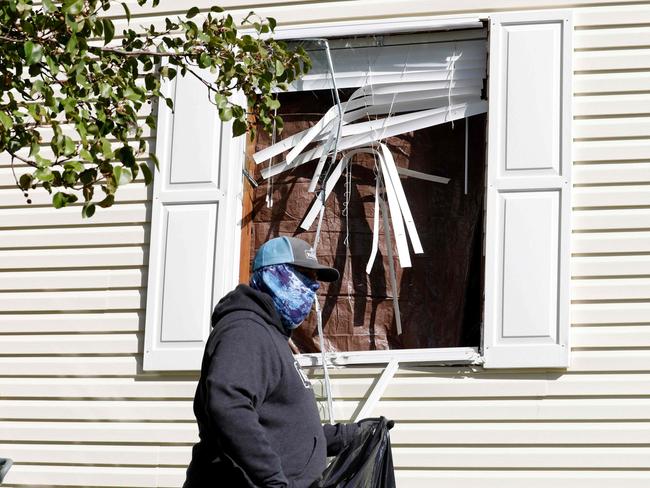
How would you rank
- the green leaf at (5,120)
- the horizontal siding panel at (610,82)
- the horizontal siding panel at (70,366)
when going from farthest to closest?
the horizontal siding panel at (70,366), the horizontal siding panel at (610,82), the green leaf at (5,120)

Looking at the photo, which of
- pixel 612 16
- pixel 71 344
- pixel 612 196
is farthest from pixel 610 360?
pixel 71 344

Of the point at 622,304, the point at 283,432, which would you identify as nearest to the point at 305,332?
the point at 622,304

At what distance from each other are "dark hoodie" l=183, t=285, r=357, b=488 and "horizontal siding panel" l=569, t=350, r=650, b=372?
1.94 m

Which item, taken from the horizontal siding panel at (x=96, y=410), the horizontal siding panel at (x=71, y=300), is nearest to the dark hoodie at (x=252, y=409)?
the horizontal siding panel at (x=96, y=410)

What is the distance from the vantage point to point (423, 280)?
685 centimetres

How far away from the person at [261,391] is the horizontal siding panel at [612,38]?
93.2 inches

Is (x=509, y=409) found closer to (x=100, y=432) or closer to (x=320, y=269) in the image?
(x=320, y=269)

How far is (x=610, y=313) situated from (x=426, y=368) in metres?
0.97

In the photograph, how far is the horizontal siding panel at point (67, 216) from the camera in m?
7.17

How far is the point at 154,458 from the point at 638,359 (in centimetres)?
260

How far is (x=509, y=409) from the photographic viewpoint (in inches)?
251

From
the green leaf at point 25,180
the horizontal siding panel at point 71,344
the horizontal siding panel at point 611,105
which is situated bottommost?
the horizontal siding panel at point 71,344

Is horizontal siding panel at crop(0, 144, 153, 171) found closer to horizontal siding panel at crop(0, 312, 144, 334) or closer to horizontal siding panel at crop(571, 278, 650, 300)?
horizontal siding panel at crop(0, 312, 144, 334)

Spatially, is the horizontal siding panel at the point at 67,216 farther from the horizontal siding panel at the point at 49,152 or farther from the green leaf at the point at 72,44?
the green leaf at the point at 72,44
